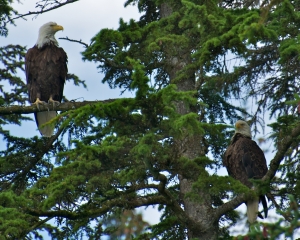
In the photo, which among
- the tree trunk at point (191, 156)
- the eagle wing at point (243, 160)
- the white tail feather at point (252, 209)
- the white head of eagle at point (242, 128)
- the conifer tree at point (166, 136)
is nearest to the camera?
the conifer tree at point (166, 136)

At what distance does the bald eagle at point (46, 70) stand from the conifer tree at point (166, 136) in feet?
4.09

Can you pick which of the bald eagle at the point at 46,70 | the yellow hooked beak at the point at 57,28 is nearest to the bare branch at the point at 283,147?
the bald eagle at the point at 46,70

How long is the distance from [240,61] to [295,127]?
350 centimetres

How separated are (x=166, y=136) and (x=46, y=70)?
4746 mm

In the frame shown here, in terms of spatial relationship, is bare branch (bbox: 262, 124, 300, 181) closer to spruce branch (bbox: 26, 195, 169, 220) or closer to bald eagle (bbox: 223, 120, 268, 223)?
spruce branch (bbox: 26, 195, 169, 220)

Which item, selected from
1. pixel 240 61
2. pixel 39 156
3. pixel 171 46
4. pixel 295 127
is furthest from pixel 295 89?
pixel 39 156

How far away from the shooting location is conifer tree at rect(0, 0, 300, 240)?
6.87m

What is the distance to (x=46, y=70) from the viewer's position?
11273 mm

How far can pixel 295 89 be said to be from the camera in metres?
10.6

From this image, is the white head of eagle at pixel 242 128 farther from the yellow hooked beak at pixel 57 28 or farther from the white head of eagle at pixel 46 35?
the yellow hooked beak at pixel 57 28

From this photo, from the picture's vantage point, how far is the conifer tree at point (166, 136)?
6.87 metres

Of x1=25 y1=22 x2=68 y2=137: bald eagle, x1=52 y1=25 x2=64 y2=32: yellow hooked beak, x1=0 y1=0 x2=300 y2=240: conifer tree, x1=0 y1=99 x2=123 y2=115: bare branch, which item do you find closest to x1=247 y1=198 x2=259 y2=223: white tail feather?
x1=0 y1=0 x2=300 y2=240: conifer tree

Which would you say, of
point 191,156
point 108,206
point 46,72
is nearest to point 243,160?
point 191,156

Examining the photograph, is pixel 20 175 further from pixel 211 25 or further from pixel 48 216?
pixel 211 25
